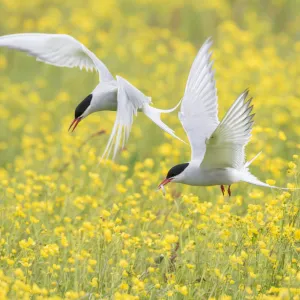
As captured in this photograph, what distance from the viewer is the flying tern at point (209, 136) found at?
3850 mm

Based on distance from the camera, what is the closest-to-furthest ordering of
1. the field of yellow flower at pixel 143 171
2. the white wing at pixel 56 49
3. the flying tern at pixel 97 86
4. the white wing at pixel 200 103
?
the field of yellow flower at pixel 143 171 < the flying tern at pixel 97 86 < the white wing at pixel 200 103 < the white wing at pixel 56 49

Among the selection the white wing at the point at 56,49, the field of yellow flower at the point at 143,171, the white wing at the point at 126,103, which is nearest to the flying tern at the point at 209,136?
the field of yellow flower at the point at 143,171

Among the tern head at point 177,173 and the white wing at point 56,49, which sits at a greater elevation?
the white wing at point 56,49

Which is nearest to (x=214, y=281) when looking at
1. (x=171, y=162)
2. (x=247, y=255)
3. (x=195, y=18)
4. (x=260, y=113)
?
(x=247, y=255)

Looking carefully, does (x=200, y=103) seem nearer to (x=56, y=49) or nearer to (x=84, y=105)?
(x=84, y=105)

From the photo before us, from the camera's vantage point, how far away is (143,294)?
3.57 m

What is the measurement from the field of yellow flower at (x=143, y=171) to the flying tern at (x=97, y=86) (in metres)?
0.35

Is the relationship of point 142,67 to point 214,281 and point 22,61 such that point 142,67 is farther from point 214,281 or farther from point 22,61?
point 214,281

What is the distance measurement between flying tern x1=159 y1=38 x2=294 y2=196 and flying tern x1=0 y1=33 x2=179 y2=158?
171 mm

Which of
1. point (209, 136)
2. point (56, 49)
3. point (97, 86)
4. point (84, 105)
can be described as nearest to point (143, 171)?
point (56, 49)

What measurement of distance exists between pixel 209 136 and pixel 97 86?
2.62 ft

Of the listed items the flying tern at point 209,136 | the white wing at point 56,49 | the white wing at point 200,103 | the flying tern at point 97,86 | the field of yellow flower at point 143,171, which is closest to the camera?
the field of yellow flower at point 143,171

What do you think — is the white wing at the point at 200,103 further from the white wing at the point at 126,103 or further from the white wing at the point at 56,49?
the white wing at the point at 56,49

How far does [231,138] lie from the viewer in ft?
13.0
